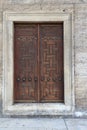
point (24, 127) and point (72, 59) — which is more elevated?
point (72, 59)

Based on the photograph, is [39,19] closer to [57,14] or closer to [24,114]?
[57,14]

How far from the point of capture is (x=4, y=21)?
635cm

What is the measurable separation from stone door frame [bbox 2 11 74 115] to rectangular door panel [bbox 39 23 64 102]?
9.4 inches

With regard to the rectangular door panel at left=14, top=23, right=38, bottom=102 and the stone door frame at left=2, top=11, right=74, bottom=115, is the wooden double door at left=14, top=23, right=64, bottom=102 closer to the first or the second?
the rectangular door panel at left=14, top=23, right=38, bottom=102

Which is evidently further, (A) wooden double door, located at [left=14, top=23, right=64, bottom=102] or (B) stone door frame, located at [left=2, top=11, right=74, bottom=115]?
(A) wooden double door, located at [left=14, top=23, right=64, bottom=102]

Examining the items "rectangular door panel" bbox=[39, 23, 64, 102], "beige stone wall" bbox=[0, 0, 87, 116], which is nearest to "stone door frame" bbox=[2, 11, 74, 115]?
"beige stone wall" bbox=[0, 0, 87, 116]

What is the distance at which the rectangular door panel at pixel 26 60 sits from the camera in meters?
6.56

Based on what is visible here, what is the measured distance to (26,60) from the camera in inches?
258

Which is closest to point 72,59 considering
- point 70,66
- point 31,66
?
point 70,66

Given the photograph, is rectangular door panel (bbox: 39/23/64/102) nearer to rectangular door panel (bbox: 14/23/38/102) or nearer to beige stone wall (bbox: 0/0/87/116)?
rectangular door panel (bbox: 14/23/38/102)

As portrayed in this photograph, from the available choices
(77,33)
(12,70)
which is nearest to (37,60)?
(12,70)

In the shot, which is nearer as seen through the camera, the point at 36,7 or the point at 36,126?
the point at 36,126

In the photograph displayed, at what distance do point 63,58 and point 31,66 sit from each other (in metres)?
0.90

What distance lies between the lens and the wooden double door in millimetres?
6555
